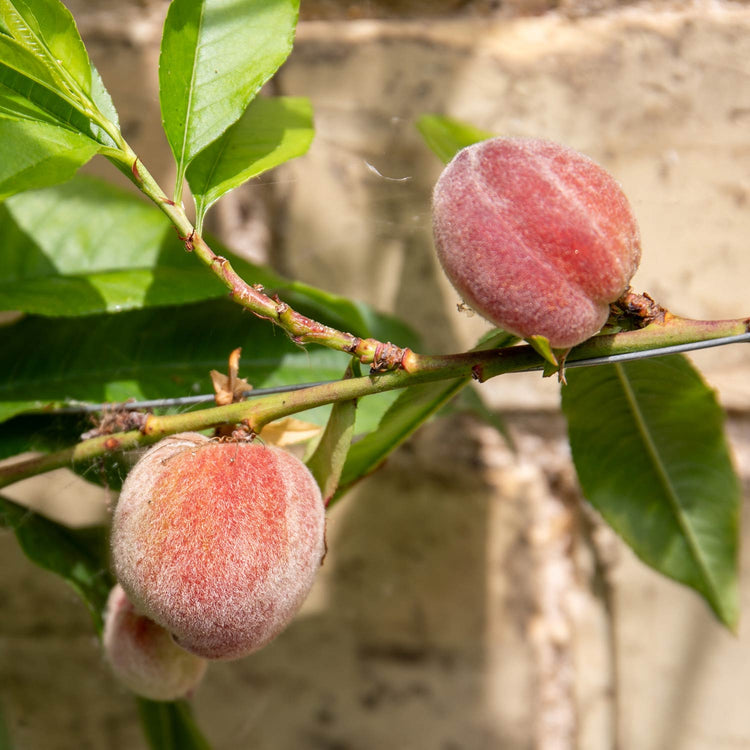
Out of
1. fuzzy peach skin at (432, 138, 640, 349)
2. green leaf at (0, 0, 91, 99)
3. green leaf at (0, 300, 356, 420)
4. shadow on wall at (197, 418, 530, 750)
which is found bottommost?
shadow on wall at (197, 418, 530, 750)

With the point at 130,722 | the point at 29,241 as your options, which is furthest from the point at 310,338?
the point at 130,722

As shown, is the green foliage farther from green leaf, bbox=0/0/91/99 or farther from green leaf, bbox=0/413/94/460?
green leaf, bbox=0/413/94/460

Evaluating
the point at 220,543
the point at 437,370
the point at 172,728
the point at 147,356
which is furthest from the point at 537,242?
the point at 172,728

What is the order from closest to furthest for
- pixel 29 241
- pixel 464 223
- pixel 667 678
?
1. pixel 464 223
2. pixel 29 241
3. pixel 667 678

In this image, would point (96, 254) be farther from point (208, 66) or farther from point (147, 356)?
point (208, 66)

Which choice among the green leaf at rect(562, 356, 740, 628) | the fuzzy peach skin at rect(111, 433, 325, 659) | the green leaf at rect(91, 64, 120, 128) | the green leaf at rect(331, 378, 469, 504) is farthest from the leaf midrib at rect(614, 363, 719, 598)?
the green leaf at rect(91, 64, 120, 128)

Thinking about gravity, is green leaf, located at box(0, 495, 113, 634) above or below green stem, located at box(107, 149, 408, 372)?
below

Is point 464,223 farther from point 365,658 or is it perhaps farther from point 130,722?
point 130,722
